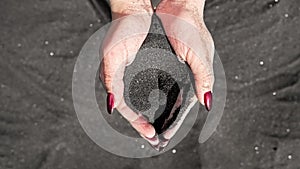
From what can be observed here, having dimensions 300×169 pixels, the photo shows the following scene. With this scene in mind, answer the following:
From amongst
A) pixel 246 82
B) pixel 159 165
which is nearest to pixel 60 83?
pixel 159 165

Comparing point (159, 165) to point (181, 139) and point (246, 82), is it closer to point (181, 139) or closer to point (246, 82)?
point (181, 139)

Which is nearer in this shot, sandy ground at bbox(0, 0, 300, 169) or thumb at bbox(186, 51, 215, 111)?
thumb at bbox(186, 51, 215, 111)

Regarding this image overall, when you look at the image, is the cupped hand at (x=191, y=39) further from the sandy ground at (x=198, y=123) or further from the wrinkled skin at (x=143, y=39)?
the sandy ground at (x=198, y=123)

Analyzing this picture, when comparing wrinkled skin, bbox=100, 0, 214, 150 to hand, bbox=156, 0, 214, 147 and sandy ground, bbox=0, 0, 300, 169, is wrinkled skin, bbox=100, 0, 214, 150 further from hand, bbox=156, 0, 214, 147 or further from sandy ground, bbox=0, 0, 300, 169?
sandy ground, bbox=0, 0, 300, 169

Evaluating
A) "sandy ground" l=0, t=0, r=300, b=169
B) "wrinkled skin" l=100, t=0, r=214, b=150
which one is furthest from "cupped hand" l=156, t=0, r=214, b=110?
"sandy ground" l=0, t=0, r=300, b=169

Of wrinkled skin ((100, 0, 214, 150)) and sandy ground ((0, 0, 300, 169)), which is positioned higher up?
wrinkled skin ((100, 0, 214, 150))
